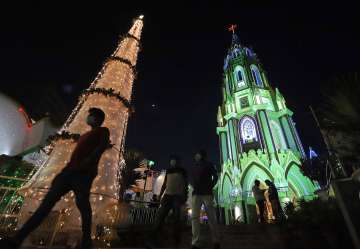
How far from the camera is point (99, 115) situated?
3.10 meters

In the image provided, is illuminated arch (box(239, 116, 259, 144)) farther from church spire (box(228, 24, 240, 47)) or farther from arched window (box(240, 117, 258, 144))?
church spire (box(228, 24, 240, 47))

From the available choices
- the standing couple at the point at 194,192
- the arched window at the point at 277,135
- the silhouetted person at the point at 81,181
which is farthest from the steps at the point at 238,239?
the arched window at the point at 277,135

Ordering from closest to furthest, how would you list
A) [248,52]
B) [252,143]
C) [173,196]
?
[173,196] → [252,143] → [248,52]

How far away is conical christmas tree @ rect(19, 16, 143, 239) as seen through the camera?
5293 millimetres

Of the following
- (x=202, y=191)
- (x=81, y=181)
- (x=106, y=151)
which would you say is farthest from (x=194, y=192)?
(x=106, y=151)

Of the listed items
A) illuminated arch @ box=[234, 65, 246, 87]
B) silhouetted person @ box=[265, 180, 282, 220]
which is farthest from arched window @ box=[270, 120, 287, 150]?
silhouetted person @ box=[265, 180, 282, 220]

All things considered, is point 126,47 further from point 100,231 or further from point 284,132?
point 284,132

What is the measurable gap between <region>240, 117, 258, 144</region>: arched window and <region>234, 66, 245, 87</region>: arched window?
751 cm

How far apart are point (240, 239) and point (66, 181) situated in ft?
18.4

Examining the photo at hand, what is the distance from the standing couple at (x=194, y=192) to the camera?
3898 millimetres

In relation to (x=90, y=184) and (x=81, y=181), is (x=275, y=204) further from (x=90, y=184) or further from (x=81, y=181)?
(x=81, y=181)

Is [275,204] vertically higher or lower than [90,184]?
higher

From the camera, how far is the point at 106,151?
6438 millimetres

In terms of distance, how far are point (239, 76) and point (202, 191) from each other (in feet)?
117
